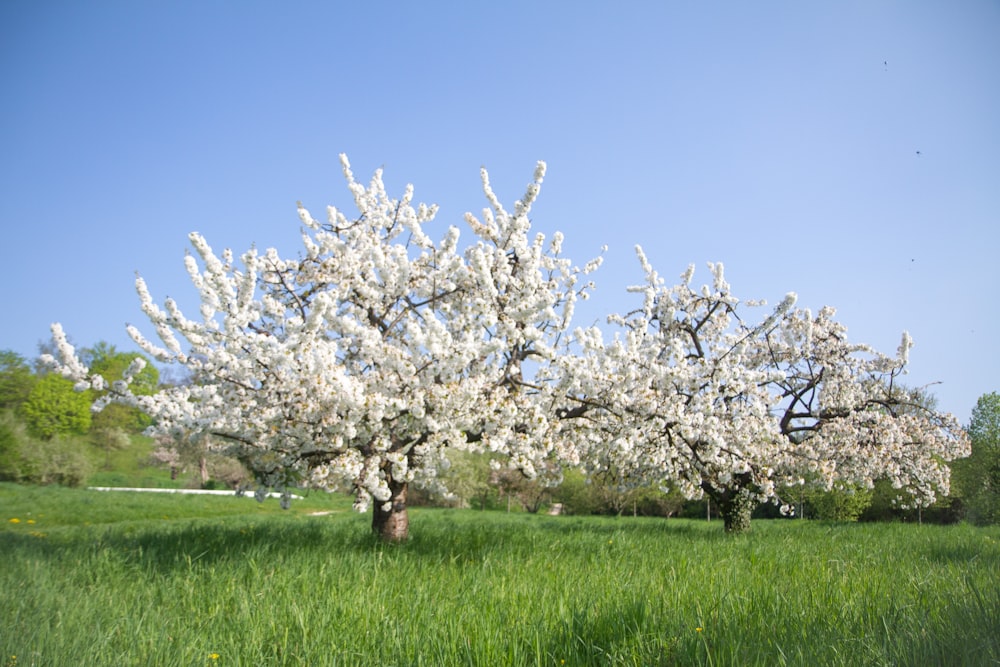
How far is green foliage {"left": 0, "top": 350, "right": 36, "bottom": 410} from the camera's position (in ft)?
161

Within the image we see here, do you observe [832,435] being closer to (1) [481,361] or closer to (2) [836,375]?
(2) [836,375]

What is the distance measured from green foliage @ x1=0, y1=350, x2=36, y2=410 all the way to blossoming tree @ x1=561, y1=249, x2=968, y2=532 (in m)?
56.0

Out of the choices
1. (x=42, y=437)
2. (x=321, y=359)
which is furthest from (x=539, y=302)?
(x=42, y=437)

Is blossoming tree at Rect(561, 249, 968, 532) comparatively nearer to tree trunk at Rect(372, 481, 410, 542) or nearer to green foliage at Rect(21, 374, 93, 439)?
tree trunk at Rect(372, 481, 410, 542)

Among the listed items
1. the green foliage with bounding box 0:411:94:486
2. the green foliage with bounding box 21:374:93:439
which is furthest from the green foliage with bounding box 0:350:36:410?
the green foliage with bounding box 0:411:94:486

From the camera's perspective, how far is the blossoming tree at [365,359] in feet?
24.8

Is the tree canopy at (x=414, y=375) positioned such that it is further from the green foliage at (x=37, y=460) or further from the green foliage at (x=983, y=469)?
the green foliage at (x=37, y=460)

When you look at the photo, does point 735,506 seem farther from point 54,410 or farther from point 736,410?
point 54,410

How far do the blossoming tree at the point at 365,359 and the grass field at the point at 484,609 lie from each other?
144 centimetres

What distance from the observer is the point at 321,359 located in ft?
24.5

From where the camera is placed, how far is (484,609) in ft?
15.0

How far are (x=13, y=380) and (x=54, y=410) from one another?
5615 mm

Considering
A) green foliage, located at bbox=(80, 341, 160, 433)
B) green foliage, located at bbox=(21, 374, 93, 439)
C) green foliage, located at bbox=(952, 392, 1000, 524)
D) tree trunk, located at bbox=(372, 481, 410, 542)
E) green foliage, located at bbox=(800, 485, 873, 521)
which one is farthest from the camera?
green foliage, located at bbox=(80, 341, 160, 433)

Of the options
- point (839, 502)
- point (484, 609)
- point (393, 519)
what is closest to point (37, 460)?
point (393, 519)
